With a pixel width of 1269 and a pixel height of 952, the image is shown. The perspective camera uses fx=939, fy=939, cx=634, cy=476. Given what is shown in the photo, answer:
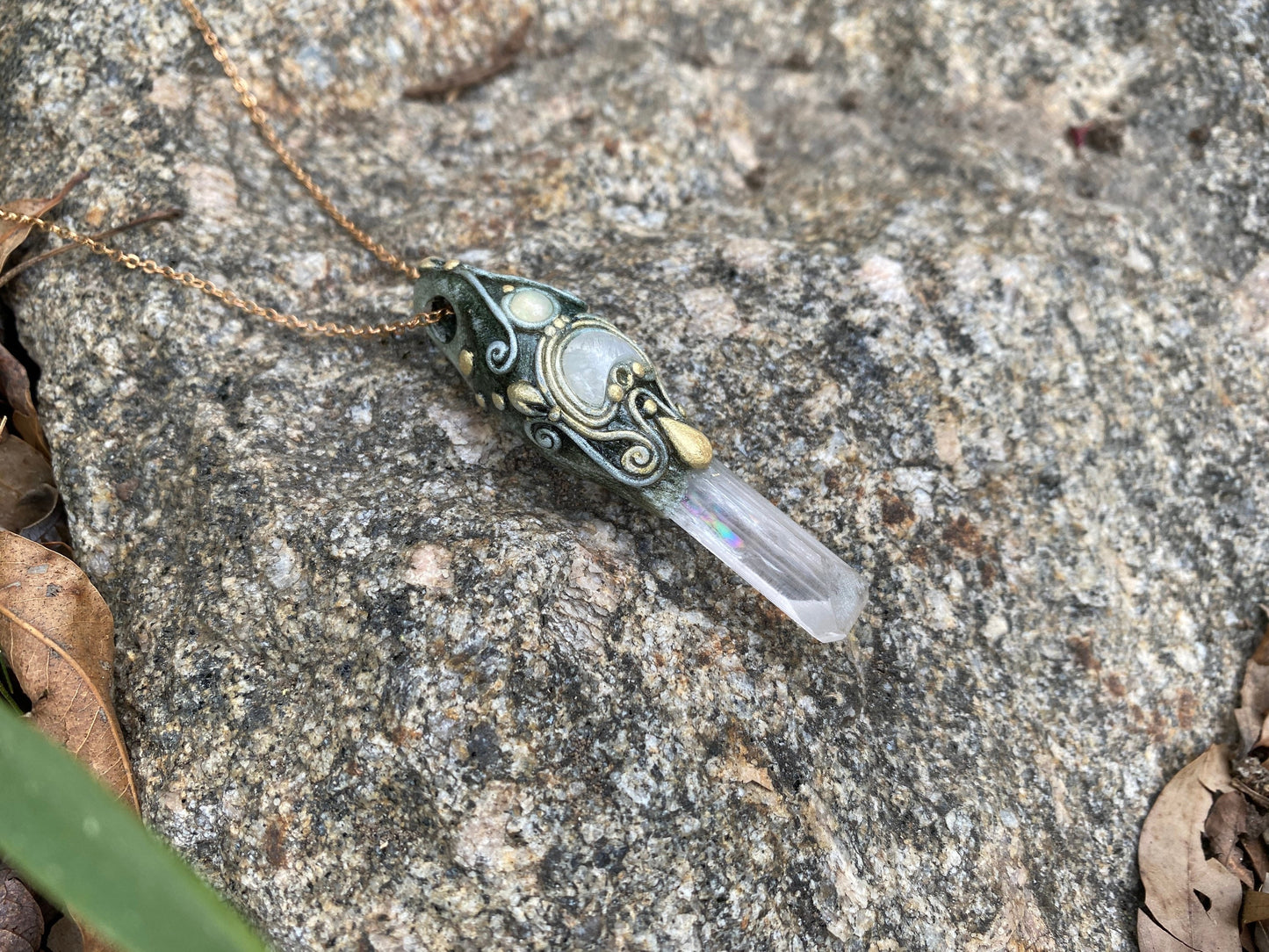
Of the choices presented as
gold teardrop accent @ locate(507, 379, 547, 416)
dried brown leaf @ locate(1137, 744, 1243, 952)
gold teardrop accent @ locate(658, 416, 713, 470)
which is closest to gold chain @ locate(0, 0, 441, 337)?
gold teardrop accent @ locate(507, 379, 547, 416)

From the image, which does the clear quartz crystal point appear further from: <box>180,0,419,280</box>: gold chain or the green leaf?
the green leaf

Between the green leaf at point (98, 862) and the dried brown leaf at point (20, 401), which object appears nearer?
the green leaf at point (98, 862)

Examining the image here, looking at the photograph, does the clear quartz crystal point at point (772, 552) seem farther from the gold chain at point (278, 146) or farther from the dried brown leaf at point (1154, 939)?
the gold chain at point (278, 146)

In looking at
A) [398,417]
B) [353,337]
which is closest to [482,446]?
[398,417]

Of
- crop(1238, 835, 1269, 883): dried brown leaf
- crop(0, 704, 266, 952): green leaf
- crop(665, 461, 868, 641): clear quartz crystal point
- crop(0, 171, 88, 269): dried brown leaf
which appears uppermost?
crop(0, 171, 88, 269): dried brown leaf

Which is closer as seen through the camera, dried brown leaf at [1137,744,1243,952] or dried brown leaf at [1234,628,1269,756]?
dried brown leaf at [1137,744,1243,952]

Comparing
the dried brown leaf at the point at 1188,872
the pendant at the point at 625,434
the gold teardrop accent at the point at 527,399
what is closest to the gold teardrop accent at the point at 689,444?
the pendant at the point at 625,434
